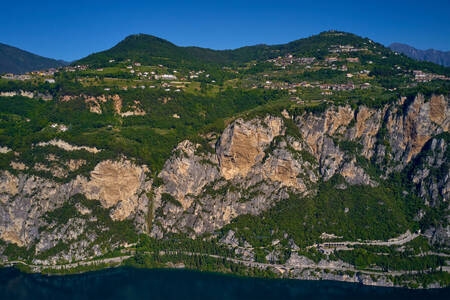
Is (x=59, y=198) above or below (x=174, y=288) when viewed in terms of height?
above

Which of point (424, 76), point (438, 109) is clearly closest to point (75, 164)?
point (438, 109)

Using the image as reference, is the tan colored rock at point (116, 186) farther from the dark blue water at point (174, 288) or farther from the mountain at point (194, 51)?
the mountain at point (194, 51)

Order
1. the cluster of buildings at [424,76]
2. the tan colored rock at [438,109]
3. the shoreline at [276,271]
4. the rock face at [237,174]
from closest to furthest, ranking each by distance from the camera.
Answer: the shoreline at [276,271] < the rock face at [237,174] < the tan colored rock at [438,109] < the cluster of buildings at [424,76]

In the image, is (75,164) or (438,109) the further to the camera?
(438,109)

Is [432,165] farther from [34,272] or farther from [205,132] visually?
[34,272]

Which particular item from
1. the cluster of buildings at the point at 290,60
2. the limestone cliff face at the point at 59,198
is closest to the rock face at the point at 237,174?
the limestone cliff face at the point at 59,198

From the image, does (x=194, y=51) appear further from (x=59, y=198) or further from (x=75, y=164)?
(x=59, y=198)

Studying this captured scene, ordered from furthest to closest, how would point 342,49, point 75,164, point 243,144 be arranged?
1. point 342,49
2. point 243,144
3. point 75,164

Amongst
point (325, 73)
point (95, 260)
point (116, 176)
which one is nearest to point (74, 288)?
point (95, 260)
